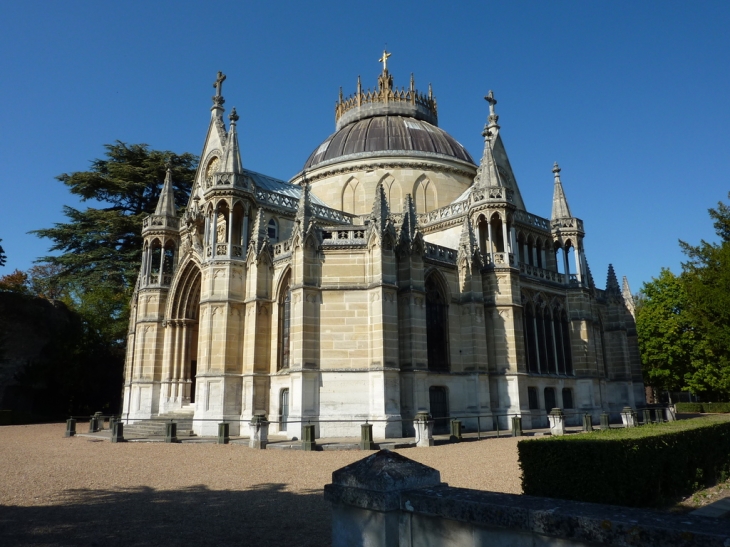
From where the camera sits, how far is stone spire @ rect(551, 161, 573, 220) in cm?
3581

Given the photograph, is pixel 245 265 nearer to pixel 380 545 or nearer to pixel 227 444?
pixel 227 444

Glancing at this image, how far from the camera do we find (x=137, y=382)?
100ft

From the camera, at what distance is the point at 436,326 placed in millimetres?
26812

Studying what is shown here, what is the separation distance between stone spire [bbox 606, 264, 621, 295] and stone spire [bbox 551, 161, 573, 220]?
646 cm

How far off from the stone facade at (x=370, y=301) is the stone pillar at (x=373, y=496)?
16880mm

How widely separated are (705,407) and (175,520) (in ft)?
150

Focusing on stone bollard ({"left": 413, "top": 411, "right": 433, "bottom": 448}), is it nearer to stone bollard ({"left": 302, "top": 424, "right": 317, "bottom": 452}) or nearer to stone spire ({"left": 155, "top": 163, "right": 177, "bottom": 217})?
stone bollard ({"left": 302, "top": 424, "right": 317, "bottom": 452})

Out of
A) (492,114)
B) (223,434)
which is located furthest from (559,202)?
(223,434)

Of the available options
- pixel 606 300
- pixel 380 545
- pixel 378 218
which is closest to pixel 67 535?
pixel 380 545

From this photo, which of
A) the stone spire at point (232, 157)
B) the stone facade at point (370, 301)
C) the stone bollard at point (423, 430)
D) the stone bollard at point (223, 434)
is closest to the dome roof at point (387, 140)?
the stone facade at point (370, 301)

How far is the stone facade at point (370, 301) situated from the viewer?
75.4 feet

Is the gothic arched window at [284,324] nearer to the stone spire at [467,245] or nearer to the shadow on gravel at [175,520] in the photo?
the stone spire at [467,245]

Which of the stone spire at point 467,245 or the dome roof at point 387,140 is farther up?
the dome roof at point 387,140

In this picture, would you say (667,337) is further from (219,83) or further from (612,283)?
(219,83)
